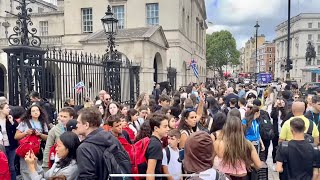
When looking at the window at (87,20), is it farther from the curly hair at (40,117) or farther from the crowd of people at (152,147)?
the curly hair at (40,117)

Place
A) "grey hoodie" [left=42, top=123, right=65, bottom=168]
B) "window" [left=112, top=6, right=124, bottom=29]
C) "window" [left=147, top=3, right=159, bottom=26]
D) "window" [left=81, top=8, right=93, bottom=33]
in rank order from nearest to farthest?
"grey hoodie" [left=42, top=123, right=65, bottom=168], "window" [left=147, top=3, right=159, bottom=26], "window" [left=112, top=6, right=124, bottom=29], "window" [left=81, top=8, right=93, bottom=33]

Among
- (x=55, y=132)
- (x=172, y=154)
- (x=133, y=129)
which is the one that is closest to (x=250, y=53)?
(x=133, y=129)

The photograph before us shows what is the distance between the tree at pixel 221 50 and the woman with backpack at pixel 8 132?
261 feet

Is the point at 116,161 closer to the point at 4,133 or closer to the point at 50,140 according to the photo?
the point at 50,140

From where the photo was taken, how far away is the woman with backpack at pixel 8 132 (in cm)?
574

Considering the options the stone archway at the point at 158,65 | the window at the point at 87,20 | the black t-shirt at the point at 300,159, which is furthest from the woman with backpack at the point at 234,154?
the window at the point at 87,20

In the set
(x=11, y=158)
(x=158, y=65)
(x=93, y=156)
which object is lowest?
(x=11, y=158)

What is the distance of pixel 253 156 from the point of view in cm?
417

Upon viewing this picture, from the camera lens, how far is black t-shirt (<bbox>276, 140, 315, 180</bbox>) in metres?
4.33

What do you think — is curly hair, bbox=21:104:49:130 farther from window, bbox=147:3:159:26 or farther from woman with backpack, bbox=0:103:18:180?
window, bbox=147:3:159:26

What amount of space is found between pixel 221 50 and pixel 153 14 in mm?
55999

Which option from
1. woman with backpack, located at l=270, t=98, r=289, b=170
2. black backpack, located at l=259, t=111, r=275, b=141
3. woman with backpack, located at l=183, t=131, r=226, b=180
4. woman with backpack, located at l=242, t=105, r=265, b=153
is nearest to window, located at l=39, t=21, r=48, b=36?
woman with backpack, located at l=270, t=98, r=289, b=170

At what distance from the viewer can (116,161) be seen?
3.52 meters

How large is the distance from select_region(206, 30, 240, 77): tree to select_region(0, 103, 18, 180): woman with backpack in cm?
7964
